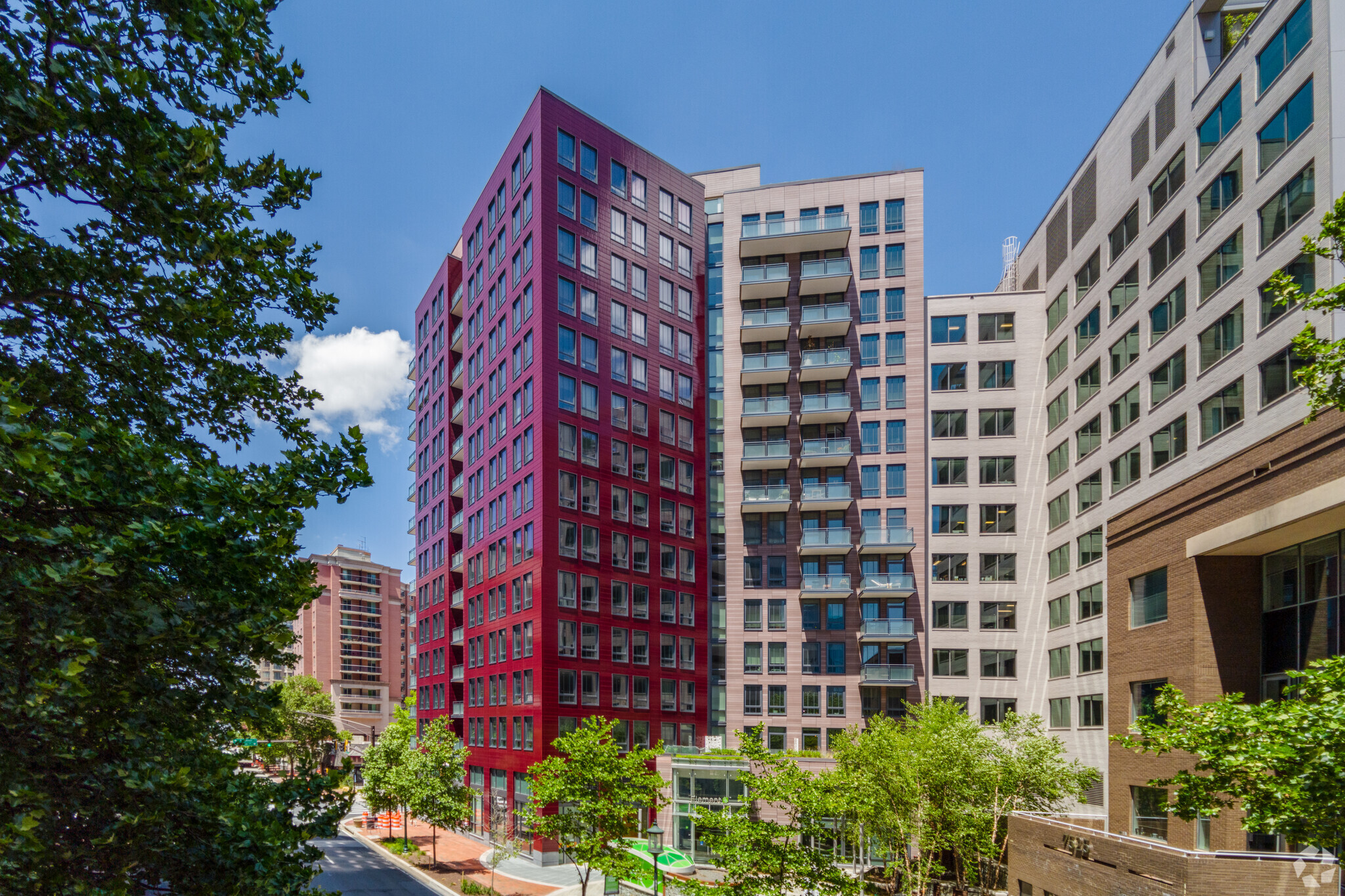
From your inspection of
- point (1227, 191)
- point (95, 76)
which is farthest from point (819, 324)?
point (95, 76)

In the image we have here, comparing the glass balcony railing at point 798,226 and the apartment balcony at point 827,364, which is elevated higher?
the glass balcony railing at point 798,226

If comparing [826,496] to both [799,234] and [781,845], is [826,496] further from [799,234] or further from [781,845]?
[781,845]

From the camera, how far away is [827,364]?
55562 millimetres

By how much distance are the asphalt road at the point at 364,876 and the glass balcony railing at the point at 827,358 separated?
39.4m

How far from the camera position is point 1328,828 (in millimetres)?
11406

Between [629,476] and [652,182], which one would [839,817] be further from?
[652,182]

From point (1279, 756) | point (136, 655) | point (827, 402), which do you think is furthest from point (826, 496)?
point (136, 655)

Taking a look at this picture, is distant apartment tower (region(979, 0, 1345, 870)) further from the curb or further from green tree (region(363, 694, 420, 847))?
green tree (region(363, 694, 420, 847))

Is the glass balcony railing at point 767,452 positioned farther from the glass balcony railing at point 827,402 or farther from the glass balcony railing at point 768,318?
the glass balcony railing at point 768,318

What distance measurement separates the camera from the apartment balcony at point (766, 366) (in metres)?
55.8

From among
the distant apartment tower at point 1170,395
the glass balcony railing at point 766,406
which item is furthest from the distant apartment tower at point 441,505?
the distant apartment tower at point 1170,395

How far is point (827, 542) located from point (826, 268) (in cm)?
1945

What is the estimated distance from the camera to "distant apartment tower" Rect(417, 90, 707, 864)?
52.2 meters

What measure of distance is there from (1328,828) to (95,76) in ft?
62.8
